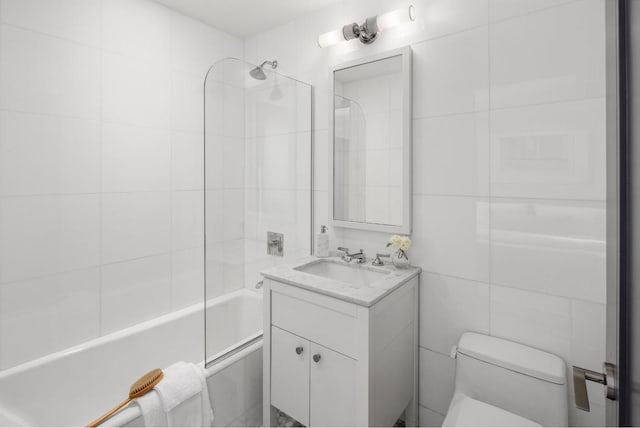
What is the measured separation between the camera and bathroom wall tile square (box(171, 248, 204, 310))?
6.84ft

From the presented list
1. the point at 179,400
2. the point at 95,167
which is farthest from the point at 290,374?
the point at 95,167

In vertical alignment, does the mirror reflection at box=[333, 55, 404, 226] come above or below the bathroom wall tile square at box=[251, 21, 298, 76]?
below

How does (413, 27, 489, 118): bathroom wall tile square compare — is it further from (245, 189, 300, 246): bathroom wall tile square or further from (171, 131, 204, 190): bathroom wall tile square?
(171, 131, 204, 190): bathroom wall tile square

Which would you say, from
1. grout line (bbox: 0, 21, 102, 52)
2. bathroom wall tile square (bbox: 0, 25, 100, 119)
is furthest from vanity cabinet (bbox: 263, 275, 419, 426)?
grout line (bbox: 0, 21, 102, 52)

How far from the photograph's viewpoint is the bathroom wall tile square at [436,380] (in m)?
1.53

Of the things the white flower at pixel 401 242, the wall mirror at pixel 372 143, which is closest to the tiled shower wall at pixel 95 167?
the wall mirror at pixel 372 143

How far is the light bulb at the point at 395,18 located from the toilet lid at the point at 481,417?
1.73 meters

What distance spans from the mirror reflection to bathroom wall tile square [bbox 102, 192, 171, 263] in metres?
1.12

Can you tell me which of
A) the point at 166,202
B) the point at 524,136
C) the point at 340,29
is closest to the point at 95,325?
the point at 166,202

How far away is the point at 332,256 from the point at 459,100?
1068mm

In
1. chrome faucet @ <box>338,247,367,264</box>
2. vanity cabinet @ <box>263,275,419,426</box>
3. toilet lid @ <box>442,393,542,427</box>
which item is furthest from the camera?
chrome faucet @ <box>338,247,367,264</box>

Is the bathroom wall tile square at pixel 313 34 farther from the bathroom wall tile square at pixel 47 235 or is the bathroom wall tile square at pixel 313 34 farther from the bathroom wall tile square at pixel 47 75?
the bathroom wall tile square at pixel 47 235

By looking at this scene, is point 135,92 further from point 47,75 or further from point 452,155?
point 452,155

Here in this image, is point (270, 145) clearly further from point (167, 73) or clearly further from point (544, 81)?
point (544, 81)
